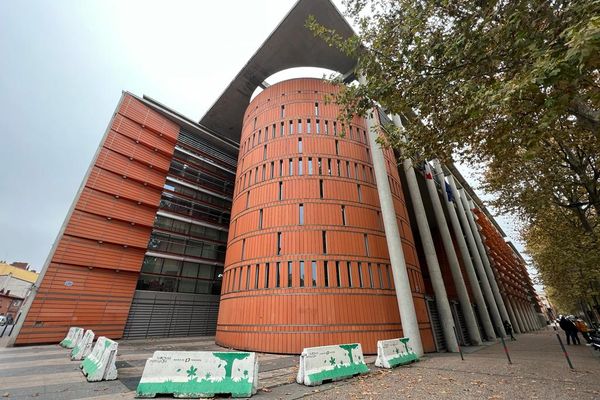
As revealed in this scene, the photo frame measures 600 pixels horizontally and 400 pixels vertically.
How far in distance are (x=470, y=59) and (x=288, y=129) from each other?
15021 millimetres

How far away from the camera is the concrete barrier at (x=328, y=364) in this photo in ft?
25.0

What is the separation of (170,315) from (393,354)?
73.0 feet

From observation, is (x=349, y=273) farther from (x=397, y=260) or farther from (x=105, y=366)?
(x=105, y=366)

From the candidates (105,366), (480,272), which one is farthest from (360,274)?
(480,272)

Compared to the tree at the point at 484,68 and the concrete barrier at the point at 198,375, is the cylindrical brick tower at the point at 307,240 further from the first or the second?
the concrete barrier at the point at 198,375

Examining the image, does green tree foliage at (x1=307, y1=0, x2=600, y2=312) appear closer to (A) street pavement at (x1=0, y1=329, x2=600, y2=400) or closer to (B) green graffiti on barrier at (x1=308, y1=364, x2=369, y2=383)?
(A) street pavement at (x1=0, y1=329, x2=600, y2=400)

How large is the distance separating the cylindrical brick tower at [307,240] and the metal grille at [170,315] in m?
9.23

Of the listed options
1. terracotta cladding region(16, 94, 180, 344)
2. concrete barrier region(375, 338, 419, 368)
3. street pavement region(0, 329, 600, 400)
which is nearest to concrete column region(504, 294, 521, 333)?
street pavement region(0, 329, 600, 400)

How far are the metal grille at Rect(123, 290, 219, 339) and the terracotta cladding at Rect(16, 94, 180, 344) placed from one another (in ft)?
3.37

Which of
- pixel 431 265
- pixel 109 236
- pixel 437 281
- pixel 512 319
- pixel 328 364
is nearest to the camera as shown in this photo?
pixel 328 364

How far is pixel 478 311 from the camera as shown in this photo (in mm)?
26766

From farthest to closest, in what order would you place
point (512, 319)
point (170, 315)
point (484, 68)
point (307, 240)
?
1. point (512, 319)
2. point (170, 315)
3. point (307, 240)
4. point (484, 68)

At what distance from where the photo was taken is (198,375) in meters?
6.57

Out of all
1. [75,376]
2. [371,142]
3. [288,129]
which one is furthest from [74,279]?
[371,142]
